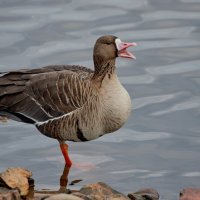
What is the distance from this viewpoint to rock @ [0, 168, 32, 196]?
12.0 meters

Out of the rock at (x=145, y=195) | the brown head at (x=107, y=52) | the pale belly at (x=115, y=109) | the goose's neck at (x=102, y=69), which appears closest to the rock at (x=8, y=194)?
the rock at (x=145, y=195)

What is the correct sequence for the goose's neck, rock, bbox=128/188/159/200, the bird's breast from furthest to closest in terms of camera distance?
the goose's neck < the bird's breast < rock, bbox=128/188/159/200

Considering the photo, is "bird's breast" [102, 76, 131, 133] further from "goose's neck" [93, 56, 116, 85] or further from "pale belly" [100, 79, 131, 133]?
"goose's neck" [93, 56, 116, 85]

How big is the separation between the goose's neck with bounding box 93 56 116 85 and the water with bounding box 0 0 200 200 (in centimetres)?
142

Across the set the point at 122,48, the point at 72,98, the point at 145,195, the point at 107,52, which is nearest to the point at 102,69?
the point at 107,52

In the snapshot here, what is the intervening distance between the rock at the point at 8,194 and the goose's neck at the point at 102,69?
2.73 m

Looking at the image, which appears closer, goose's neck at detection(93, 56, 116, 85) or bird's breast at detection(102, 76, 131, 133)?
bird's breast at detection(102, 76, 131, 133)

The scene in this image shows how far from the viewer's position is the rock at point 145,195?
1233 cm

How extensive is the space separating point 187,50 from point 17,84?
18.1 feet

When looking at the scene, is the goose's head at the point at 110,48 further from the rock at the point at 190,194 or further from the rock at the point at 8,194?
the rock at the point at 8,194

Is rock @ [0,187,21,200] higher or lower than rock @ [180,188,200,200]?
higher

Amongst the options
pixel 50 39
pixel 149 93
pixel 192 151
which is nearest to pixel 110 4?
pixel 50 39

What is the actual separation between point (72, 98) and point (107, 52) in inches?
32.4

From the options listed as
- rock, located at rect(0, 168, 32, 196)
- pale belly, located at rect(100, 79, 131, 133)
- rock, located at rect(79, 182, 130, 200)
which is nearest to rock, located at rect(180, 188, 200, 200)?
rock, located at rect(79, 182, 130, 200)
